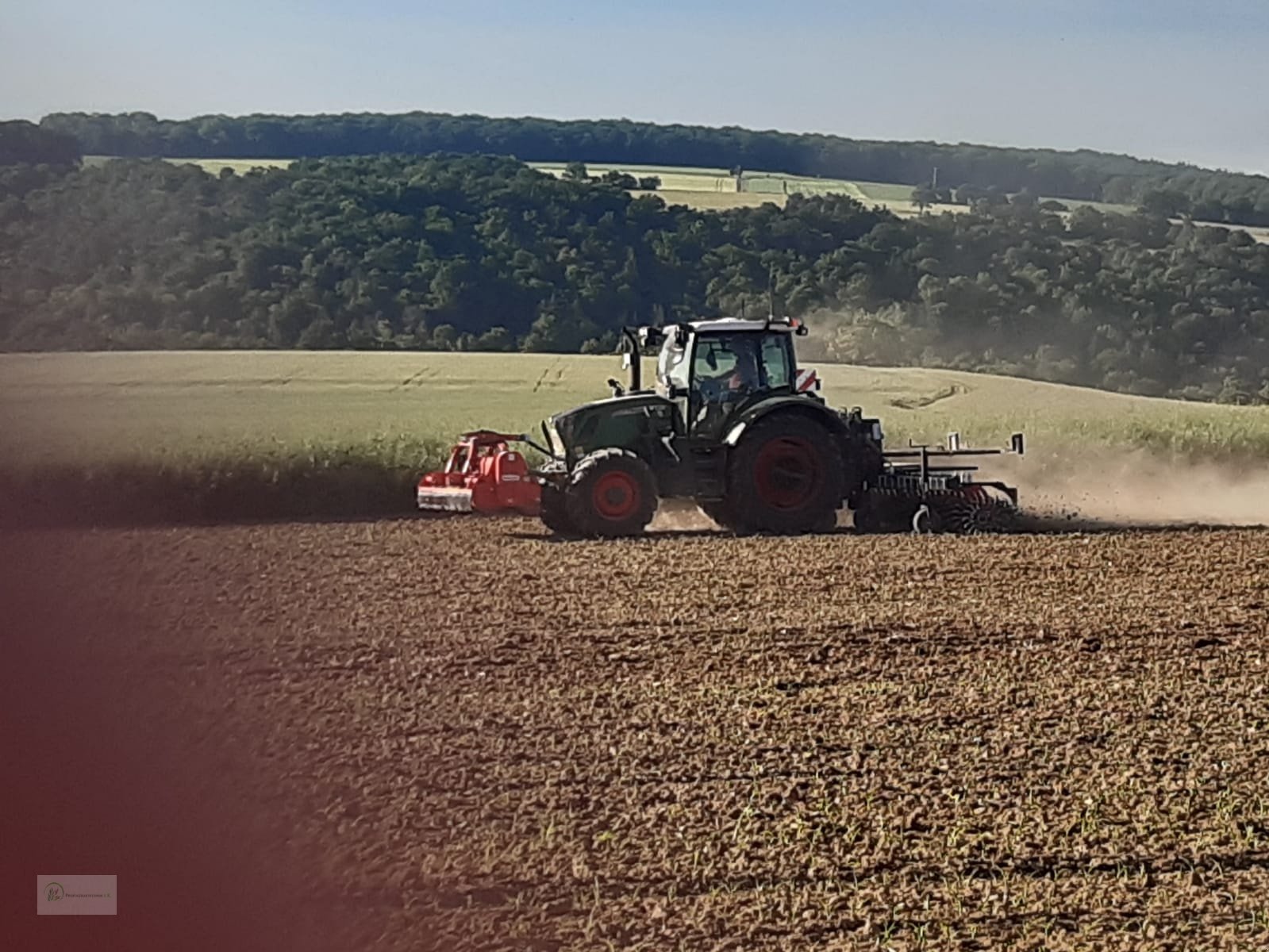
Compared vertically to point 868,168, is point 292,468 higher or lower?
lower

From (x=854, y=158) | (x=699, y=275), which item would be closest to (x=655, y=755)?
(x=699, y=275)

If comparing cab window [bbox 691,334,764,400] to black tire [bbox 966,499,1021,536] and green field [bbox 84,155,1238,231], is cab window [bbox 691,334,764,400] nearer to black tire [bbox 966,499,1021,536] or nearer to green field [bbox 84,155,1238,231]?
black tire [bbox 966,499,1021,536]

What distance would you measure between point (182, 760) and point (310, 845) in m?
1.32

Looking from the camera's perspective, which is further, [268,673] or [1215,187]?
[1215,187]

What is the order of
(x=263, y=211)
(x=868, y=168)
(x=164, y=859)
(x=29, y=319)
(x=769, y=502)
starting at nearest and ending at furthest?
(x=164, y=859) → (x=29, y=319) → (x=769, y=502) → (x=263, y=211) → (x=868, y=168)

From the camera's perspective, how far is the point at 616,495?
591 inches

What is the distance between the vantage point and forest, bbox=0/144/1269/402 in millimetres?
26281

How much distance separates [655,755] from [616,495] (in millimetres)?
7499

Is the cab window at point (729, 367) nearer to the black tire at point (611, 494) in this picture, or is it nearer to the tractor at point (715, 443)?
the tractor at point (715, 443)

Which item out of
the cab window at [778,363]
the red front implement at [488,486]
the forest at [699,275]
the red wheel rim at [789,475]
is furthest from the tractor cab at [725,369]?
the forest at [699,275]

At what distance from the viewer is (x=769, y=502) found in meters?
15.3

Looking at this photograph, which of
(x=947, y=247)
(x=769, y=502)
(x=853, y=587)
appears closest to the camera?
(x=853, y=587)

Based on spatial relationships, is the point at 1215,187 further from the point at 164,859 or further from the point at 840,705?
the point at 164,859

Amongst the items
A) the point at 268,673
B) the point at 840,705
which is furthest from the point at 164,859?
the point at 840,705
